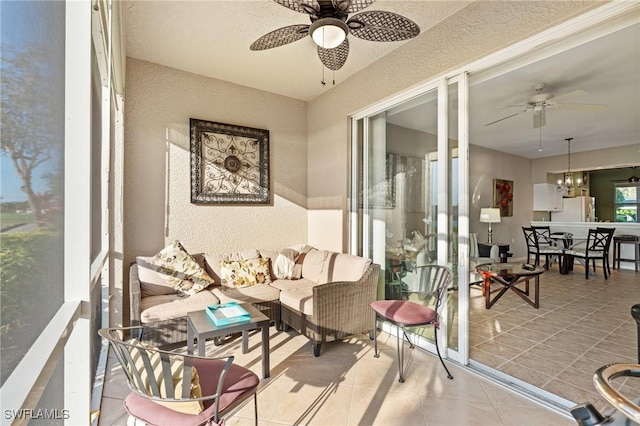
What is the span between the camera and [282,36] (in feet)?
7.21

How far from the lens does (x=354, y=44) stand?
3094 mm

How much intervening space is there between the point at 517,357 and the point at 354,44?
11.4ft

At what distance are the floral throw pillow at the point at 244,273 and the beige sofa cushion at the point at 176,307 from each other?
14.6 inches

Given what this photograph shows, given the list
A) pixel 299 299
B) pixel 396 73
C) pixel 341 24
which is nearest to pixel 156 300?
pixel 299 299

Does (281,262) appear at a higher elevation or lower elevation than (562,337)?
higher

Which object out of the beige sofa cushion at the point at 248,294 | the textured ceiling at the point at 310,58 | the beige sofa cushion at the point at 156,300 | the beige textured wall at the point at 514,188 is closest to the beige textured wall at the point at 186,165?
the textured ceiling at the point at 310,58

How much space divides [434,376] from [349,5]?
286cm

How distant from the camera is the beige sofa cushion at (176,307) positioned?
8.95ft

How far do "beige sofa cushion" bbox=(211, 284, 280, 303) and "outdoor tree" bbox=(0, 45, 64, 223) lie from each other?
2.31m

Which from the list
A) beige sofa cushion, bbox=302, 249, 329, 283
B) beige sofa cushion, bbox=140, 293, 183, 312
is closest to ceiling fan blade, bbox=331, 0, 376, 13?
beige sofa cushion, bbox=302, 249, 329, 283

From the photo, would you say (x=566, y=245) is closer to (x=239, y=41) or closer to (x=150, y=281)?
(x=239, y=41)

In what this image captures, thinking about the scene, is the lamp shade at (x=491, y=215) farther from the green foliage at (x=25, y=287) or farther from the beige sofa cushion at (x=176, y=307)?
the green foliage at (x=25, y=287)

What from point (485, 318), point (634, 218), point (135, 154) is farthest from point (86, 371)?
point (634, 218)

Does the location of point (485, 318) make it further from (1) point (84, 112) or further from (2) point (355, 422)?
(1) point (84, 112)
